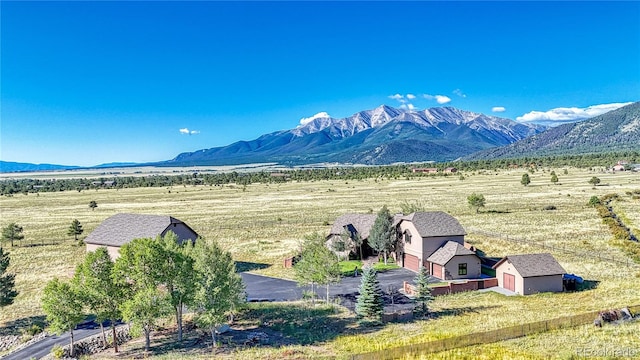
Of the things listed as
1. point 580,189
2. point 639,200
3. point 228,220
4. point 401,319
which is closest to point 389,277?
point 401,319

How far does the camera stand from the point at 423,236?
4859 centimetres

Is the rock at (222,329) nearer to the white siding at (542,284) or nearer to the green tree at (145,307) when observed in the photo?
the green tree at (145,307)

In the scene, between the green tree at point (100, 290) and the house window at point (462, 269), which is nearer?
the green tree at point (100, 290)

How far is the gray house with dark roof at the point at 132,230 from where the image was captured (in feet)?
166

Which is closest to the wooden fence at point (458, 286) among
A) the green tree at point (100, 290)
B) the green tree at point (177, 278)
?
the green tree at point (177, 278)

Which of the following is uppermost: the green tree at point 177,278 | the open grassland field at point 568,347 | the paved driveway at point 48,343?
the green tree at point 177,278

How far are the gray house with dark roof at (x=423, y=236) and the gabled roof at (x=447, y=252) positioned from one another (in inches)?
34.6

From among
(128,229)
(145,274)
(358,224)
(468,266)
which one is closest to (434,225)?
(468,266)

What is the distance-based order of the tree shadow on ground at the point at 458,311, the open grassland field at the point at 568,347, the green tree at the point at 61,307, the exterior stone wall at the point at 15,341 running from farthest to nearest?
the tree shadow on ground at the point at 458,311, the exterior stone wall at the point at 15,341, the green tree at the point at 61,307, the open grassland field at the point at 568,347

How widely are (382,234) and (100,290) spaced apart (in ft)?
103

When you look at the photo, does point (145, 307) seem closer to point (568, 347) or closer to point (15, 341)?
point (15, 341)

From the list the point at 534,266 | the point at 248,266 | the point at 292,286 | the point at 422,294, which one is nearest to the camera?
the point at 422,294

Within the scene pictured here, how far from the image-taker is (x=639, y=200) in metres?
90.6

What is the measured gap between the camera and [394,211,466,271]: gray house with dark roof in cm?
4912
